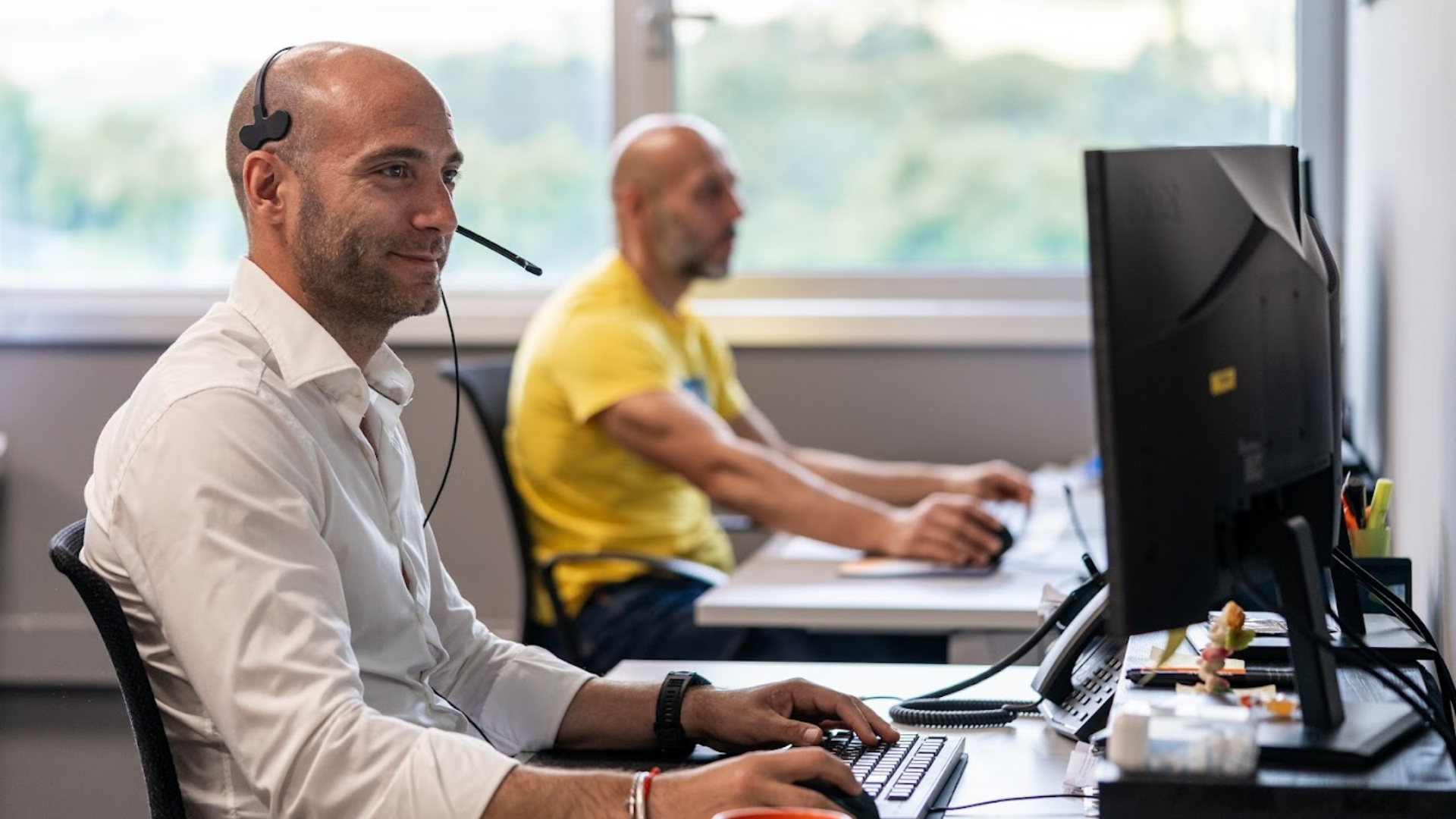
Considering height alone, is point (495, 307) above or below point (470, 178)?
below

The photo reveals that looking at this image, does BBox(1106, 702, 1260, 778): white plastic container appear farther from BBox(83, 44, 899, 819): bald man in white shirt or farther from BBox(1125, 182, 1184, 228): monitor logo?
BBox(1125, 182, 1184, 228): monitor logo

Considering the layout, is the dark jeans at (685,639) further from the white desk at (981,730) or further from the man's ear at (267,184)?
the man's ear at (267,184)

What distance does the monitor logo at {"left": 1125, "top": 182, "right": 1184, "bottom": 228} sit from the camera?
1088 millimetres

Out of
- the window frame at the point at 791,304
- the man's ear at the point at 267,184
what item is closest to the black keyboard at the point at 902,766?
the man's ear at the point at 267,184

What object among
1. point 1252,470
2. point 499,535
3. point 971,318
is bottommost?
point 499,535

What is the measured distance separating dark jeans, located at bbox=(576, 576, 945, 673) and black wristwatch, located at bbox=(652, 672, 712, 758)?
3.45ft

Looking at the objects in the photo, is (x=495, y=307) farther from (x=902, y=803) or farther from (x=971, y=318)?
(x=902, y=803)

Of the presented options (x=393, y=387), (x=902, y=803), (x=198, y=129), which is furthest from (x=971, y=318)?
(x=902, y=803)

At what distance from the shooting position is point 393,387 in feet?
5.24

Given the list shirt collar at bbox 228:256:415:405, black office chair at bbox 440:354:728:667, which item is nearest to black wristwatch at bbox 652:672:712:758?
shirt collar at bbox 228:256:415:405

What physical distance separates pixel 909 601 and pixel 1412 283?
2.40 ft

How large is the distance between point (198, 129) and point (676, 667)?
2.79m

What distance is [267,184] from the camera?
153cm

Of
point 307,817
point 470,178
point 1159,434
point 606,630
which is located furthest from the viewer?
point 470,178
